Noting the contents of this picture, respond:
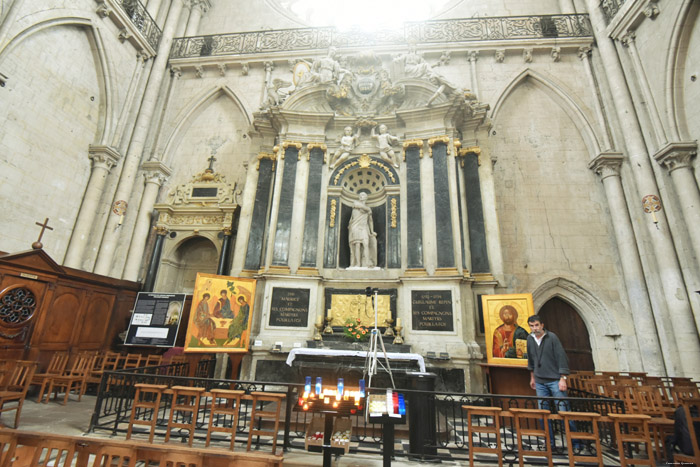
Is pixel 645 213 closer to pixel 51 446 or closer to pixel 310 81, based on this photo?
pixel 310 81

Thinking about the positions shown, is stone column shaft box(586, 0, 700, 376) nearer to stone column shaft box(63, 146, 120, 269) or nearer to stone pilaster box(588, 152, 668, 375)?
stone pilaster box(588, 152, 668, 375)

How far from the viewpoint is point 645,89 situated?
8.97 m

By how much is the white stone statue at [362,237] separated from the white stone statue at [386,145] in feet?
3.88

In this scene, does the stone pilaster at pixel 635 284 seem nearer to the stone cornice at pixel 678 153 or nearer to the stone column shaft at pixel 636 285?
the stone column shaft at pixel 636 285

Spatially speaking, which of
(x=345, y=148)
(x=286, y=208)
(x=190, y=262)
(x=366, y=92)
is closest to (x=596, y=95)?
(x=366, y=92)

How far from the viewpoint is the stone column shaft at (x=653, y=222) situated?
24.0 ft

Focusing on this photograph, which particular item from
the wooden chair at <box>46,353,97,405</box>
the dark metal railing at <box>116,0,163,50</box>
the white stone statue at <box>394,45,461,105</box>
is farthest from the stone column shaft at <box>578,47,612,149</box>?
the dark metal railing at <box>116,0,163,50</box>

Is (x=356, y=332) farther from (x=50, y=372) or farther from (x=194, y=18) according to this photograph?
(x=194, y=18)

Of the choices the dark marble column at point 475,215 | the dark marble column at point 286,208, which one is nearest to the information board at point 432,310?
the dark marble column at point 475,215

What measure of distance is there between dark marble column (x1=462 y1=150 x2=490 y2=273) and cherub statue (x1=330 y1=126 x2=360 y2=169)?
305 centimetres

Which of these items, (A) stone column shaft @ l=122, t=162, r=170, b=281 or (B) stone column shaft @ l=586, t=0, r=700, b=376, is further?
(A) stone column shaft @ l=122, t=162, r=170, b=281

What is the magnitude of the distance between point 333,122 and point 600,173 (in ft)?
25.5

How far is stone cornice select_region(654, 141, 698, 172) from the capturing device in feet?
25.6

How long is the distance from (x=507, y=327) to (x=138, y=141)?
1193 cm
